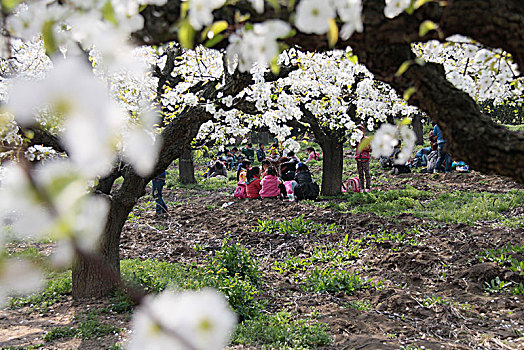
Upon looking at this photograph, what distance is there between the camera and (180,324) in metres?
0.82

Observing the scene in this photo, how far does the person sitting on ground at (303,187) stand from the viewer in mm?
9664

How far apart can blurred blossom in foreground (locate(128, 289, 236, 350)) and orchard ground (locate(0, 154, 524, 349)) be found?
277cm

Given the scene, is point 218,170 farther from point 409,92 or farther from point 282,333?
point 409,92

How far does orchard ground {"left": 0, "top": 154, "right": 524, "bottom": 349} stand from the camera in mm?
3656

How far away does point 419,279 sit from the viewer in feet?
16.0

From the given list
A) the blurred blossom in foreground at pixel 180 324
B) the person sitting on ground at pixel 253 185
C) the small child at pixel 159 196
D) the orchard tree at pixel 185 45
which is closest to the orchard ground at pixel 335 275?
the small child at pixel 159 196

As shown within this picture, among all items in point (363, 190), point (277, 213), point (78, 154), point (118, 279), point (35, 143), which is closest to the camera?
point (78, 154)

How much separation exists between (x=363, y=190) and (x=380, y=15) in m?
9.40

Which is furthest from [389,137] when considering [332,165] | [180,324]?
[332,165]

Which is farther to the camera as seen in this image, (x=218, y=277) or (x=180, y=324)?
(x=218, y=277)

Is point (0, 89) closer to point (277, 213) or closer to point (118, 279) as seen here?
point (118, 279)

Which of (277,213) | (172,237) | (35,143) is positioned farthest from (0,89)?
(277,213)

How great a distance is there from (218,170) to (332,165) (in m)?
7.50

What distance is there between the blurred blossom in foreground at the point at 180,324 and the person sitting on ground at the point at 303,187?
887 centimetres
